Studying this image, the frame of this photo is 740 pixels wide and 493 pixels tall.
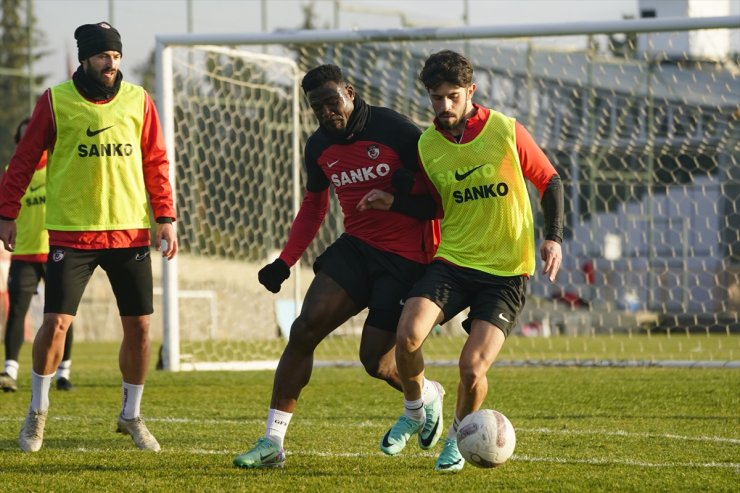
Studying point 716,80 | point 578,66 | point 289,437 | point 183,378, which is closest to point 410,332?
point 289,437

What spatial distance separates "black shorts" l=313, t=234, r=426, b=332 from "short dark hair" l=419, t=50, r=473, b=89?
0.97m

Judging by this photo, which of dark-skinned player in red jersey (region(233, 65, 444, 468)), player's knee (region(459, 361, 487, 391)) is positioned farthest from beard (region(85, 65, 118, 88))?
player's knee (region(459, 361, 487, 391))

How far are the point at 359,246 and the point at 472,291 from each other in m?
0.71

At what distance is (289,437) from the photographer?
7.23 m

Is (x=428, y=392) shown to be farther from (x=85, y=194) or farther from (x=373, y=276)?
(x=85, y=194)

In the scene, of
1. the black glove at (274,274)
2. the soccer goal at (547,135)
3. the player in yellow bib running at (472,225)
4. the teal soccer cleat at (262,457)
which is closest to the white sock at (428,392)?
the player in yellow bib running at (472,225)

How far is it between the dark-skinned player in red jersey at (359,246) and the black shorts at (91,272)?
86 centimetres

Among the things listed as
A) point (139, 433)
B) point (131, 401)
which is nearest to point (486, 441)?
point (139, 433)

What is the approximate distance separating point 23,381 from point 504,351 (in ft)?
23.4

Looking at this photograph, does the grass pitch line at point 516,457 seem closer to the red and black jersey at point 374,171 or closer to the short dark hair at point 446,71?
the red and black jersey at point 374,171

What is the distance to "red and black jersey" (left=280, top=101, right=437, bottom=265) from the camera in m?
6.24

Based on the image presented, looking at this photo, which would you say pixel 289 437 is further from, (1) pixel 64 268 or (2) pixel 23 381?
(2) pixel 23 381

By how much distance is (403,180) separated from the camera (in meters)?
6.05

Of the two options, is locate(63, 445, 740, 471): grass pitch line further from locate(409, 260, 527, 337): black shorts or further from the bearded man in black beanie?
locate(409, 260, 527, 337): black shorts
